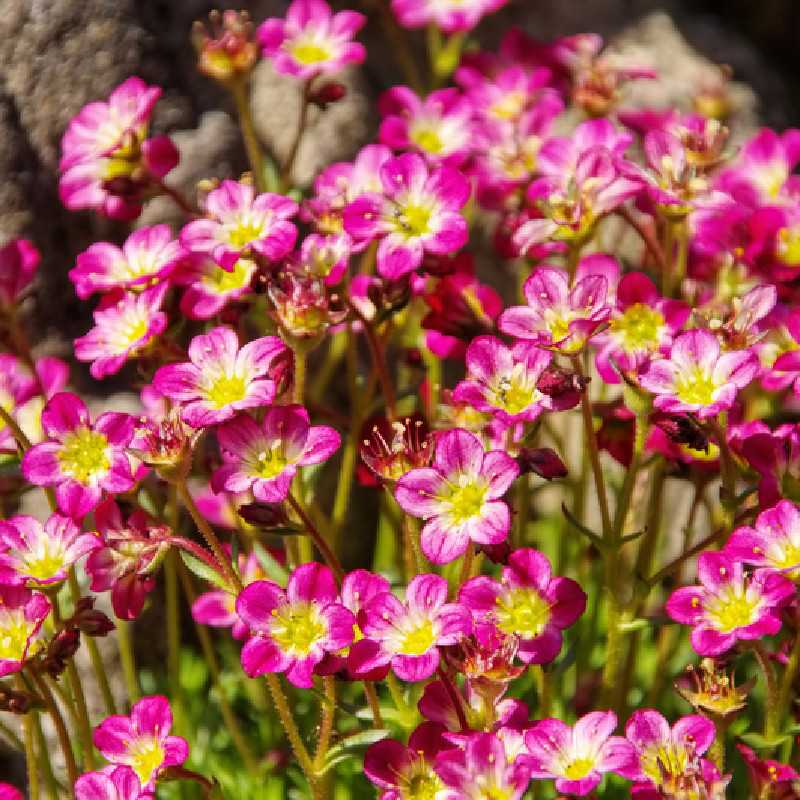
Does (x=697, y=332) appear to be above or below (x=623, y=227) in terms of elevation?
above

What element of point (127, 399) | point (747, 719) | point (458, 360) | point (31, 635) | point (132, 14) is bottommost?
point (747, 719)

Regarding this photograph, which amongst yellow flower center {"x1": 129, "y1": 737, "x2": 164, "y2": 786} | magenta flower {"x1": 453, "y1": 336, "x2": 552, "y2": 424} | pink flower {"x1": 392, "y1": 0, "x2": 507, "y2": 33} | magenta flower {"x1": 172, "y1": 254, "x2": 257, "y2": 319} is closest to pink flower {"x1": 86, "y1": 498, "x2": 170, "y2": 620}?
yellow flower center {"x1": 129, "y1": 737, "x2": 164, "y2": 786}

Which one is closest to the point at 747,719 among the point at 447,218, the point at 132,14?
the point at 447,218

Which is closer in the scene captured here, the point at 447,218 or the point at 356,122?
the point at 447,218

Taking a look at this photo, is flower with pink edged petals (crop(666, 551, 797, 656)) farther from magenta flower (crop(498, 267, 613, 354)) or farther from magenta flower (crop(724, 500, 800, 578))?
magenta flower (crop(498, 267, 613, 354))

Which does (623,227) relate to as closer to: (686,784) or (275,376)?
(275,376)

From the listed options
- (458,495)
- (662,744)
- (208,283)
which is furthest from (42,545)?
(662,744)
